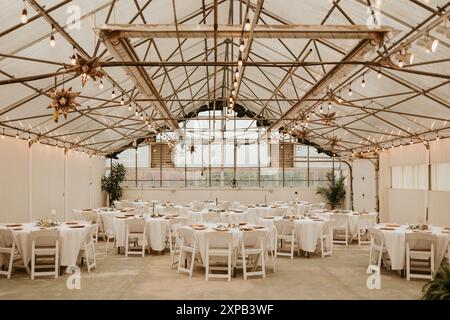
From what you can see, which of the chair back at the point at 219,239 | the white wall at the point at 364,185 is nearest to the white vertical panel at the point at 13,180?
the chair back at the point at 219,239

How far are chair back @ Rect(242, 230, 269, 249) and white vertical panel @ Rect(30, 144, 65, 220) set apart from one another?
7942 millimetres

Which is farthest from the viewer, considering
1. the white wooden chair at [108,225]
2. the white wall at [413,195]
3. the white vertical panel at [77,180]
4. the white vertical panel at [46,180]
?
the white vertical panel at [77,180]

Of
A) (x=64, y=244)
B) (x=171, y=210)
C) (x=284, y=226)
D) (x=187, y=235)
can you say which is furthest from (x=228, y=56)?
(x=64, y=244)

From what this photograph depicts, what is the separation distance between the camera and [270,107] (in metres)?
19.1

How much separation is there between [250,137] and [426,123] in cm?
963

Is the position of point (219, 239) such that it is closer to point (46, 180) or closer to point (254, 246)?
point (254, 246)

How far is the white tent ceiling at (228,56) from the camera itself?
7348 mm

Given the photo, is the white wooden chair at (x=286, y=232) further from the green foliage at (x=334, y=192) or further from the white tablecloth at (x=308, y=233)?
the green foliage at (x=334, y=192)

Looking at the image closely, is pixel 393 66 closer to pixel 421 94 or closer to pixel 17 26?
pixel 421 94

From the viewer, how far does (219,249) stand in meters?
8.34

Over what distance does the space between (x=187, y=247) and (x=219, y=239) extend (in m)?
0.59

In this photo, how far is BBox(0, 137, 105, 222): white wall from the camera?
40.0 feet

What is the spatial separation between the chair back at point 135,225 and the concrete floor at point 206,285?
1.15 m

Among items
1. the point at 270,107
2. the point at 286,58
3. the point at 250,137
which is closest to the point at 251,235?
the point at 286,58
